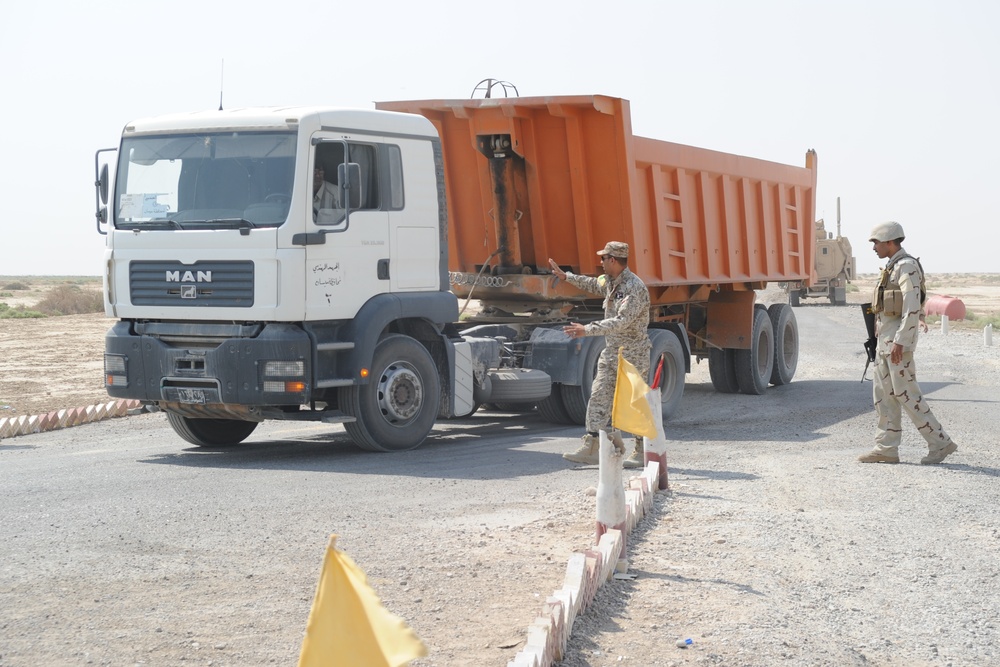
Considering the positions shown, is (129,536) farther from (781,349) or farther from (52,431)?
(781,349)

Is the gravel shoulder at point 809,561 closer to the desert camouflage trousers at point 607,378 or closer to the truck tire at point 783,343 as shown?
the desert camouflage trousers at point 607,378

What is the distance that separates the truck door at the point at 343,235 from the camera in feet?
30.9

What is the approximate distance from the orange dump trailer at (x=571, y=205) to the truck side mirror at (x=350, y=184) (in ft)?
8.11

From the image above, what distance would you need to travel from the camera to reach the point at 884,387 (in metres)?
9.42

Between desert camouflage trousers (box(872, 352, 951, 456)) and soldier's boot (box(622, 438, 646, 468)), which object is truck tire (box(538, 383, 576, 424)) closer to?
soldier's boot (box(622, 438, 646, 468))

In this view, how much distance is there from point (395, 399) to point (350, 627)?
299 inches

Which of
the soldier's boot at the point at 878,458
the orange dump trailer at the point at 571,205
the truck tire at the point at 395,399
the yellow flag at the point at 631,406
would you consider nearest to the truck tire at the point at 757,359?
the orange dump trailer at the point at 571,205

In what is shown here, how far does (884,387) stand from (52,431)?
328 inches

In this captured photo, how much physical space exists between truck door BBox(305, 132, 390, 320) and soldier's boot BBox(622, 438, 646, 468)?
250 centimetres

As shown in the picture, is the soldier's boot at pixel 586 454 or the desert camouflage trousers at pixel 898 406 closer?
the desert camouflage trousers at pixel 898 406

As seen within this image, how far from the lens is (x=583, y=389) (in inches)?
470

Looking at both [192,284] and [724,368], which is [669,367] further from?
[192,284]

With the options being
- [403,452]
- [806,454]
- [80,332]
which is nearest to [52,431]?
[403,452]

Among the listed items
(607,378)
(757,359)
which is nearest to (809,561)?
(607,378)
